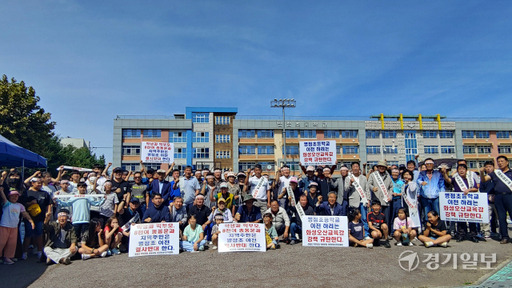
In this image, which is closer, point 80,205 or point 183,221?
point 80,205

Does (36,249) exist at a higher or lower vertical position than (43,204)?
lower

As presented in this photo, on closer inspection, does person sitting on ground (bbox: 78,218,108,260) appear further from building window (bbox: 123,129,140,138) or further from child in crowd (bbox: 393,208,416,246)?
building window (bbox: 123,129,140,138)

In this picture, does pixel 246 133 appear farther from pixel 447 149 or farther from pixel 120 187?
pixel 120 187

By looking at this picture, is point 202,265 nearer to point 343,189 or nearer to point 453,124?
point 343,189

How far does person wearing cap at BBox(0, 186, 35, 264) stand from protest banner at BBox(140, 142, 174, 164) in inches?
199

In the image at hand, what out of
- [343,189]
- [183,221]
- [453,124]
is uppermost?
[453,124]

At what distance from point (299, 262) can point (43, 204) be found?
6.71 metres

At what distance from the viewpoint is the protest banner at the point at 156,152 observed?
43.0 feet

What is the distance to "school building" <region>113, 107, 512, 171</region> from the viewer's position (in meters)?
57.3

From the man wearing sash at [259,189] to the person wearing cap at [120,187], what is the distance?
3365 mm

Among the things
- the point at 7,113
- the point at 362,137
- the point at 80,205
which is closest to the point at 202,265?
the point at 80,205

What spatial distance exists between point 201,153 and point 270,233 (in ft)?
165

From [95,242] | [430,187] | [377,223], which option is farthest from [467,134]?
[95,242]

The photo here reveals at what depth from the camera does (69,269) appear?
7199 millimetres
